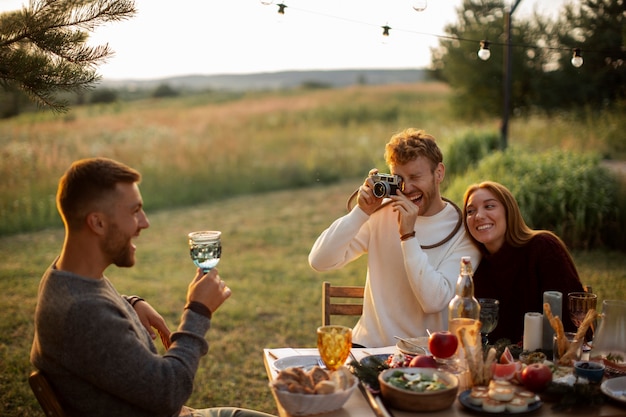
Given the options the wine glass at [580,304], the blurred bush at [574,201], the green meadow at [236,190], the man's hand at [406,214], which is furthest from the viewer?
the blurred bush at [574,201]

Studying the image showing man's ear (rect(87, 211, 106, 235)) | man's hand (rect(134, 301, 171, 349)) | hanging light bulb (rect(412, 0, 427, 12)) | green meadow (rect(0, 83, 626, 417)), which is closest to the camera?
man's ear (rect(87, 211, 106, 235))

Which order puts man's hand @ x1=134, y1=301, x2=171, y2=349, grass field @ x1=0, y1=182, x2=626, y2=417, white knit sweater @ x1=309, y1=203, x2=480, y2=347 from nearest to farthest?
man's hand @ x1=134, y1=301, x2=171, y2=349 → white knit sweater @ x1=309, y1=203, x2=480, y2=347 → grass field @ x1=0, y1=182, x2=626, y2=417

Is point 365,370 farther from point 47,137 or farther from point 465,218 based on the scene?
point 47,137

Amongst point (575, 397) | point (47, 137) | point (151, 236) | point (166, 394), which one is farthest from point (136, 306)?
point (47, 137)

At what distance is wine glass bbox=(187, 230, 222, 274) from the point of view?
2.04 m

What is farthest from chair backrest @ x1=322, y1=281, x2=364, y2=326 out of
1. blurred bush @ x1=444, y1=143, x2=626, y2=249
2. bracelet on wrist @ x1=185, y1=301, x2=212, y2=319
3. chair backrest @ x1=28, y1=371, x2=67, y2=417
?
blurred bush @ x1=444, y1=143, x2=626, y2=249

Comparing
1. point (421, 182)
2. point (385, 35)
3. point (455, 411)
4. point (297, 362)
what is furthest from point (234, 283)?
point (455, 411)

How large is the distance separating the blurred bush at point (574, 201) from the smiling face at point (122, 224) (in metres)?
5.99

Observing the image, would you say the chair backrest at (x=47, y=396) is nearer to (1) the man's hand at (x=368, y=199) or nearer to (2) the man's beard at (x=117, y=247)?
(2) the man's beard at (x=117, y=247)

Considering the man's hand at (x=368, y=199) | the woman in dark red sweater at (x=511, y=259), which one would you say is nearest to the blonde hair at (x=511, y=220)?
the woman in dark red sweater at (x=511, y=259)

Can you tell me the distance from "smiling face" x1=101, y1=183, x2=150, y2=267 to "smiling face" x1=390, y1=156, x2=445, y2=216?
131cm

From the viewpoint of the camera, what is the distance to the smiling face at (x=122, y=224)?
1.90 metres

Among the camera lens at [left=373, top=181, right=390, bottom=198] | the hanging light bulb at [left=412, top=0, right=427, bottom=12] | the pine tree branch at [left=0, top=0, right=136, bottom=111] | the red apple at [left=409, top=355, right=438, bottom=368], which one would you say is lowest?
the red apple at [left=409, top=355, right=438, bottom=368]

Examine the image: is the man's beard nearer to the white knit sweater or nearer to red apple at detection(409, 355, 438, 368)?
red apple at detection(409, 355, 438, 368)
